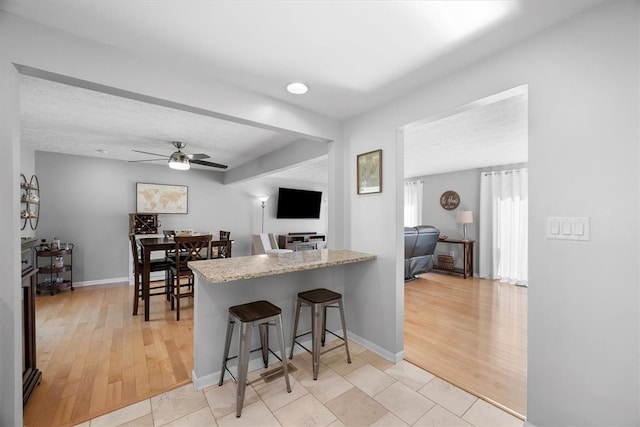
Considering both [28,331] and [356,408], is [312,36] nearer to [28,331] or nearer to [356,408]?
[356,408]

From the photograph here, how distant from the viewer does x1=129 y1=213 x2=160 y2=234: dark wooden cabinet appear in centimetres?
496

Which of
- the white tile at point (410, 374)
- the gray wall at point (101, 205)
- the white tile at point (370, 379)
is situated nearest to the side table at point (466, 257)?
the white tile at point (410, 374)

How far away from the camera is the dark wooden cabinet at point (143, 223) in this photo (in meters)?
4.96

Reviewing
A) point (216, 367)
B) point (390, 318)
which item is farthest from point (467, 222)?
point (216, 367)

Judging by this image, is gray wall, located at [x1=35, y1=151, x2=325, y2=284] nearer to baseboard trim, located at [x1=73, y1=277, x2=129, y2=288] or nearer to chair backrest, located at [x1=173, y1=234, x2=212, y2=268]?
baseboard trim, located at [x1=73, y1=277, x2=129, y2=288]

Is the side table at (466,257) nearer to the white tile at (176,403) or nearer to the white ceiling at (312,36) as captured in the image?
the white ceiling at (312,36)

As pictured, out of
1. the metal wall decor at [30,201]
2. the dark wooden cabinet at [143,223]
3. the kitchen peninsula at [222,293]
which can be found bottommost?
the kitchen peninsula at [222,293]

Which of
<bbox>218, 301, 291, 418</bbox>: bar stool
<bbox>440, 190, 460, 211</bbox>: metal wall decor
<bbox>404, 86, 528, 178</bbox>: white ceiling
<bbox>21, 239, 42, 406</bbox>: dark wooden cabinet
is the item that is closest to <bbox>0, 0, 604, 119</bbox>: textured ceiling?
<bbox>404, 86, 528, 178</bbox>: white ceiling

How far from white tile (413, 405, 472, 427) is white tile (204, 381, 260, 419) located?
42.3 inches

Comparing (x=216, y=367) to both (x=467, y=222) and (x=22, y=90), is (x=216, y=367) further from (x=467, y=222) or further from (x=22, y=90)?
(x=467, y=222)

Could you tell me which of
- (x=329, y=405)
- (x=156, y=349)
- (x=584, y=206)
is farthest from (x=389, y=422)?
(x=156, y=349)

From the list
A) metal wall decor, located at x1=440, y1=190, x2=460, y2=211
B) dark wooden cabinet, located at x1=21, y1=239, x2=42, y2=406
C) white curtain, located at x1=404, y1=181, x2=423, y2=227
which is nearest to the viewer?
dark wooden cabinet, located at x1=21, y1=239, x2=42, y2=406

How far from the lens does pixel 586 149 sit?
1.32 meters

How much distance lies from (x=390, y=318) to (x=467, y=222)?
4.01 meters
